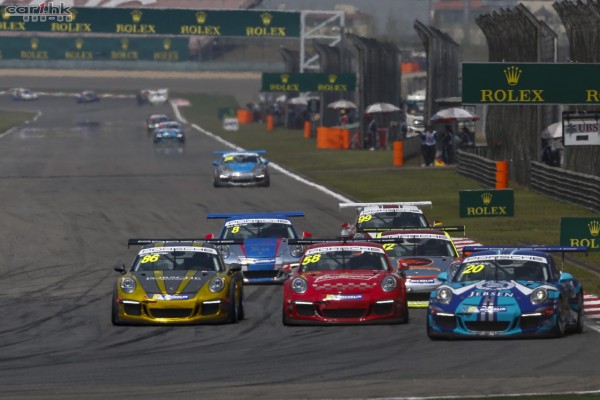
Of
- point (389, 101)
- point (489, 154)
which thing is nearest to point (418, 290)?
point (489, 154)

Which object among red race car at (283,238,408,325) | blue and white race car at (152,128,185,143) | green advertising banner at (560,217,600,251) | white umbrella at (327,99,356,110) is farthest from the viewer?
white umbrella at (327,99,356,110)

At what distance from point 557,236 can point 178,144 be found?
47.1 meters

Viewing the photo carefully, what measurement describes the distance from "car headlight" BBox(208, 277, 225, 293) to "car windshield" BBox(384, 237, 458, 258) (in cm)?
393

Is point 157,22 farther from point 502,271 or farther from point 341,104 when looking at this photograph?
point 502,271

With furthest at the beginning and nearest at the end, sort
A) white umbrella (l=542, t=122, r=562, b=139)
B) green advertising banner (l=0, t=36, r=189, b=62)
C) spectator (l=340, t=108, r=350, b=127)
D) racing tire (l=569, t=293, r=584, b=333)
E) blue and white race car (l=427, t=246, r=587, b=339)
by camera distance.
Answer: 1. green advertising banner (l=0, t=36, r=189, b=62)
2. spectator (l=340, t=108, r=350, b=127)
3. white umbrella (l=542, t=122, r=562, b=139)
4. racing tire (l=569, t=293, r=584, b=333)
5. blue and white race car (l=427, t=246, r=587, b=339)

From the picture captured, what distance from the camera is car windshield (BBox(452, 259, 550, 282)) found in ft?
60.4

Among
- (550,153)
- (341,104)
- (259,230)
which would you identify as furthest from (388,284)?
(341,104)

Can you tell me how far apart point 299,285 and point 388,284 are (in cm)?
116

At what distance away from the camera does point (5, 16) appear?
7562 cm

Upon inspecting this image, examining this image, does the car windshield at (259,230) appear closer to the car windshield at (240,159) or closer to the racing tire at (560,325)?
the racing tire at (560,325)

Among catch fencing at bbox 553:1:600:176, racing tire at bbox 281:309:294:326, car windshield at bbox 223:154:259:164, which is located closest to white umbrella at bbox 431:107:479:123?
car windshield at bbox 223:154:259:164

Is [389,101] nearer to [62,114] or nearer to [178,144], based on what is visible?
[178,144]

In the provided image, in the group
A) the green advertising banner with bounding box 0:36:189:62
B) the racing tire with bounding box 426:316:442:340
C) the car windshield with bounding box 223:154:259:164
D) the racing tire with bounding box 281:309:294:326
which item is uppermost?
the green advertising banner with bounding box 0:36:189:62

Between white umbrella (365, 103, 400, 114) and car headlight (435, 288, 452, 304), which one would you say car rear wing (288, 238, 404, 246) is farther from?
white umbrella (365, 103, 400, 114)
